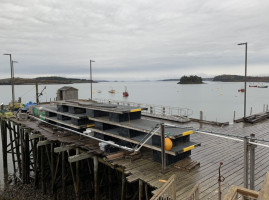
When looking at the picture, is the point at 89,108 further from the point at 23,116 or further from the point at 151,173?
the point at 23,116

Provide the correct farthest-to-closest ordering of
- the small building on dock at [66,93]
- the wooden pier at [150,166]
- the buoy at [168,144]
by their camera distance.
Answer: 1. the small building on dock at [66,93]
2. the buoy at [168,144]
3. the wooden pier at [150,166]

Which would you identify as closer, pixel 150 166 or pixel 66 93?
pixel 150 166

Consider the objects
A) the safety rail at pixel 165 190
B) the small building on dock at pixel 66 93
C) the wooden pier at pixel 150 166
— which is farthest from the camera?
the small building on dock at pixel 66 93

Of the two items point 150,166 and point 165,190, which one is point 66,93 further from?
point 165,190

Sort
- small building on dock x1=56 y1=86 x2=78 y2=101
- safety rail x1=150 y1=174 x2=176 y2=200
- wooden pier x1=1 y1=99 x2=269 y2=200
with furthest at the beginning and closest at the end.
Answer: small building on dock x1=56 y1=86 x2=78 y2=101 < wooden pier x1=1 y1=99 x2=269 y2=200 < safety rail x1=150 y1=174 x2=176 y2=200

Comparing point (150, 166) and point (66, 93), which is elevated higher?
point (66, 93)

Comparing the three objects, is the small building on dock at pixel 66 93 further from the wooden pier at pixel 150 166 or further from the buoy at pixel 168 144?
the buoy at pixel 168 144

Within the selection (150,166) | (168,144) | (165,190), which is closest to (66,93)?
(150,166)

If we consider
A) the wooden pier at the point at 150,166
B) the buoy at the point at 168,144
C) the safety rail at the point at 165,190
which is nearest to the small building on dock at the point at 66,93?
the wooden pier at the point at 150,166

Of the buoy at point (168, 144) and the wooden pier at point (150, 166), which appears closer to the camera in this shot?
the wooden pier at point (150, 166)

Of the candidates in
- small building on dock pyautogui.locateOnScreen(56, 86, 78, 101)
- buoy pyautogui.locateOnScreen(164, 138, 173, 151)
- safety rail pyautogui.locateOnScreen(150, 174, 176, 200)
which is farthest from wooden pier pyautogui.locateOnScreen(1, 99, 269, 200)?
small building on dock pyautogui.locateOnScreen(56, 86, 78, 101)

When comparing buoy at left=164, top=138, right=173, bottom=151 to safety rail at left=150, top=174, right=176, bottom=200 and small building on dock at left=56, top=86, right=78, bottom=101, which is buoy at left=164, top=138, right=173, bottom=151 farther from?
small building on dock at left=56, top=86, right=78, bottom=101

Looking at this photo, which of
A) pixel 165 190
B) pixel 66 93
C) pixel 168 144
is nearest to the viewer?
pixel 165 190

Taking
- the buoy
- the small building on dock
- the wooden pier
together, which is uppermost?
the small building on dock
